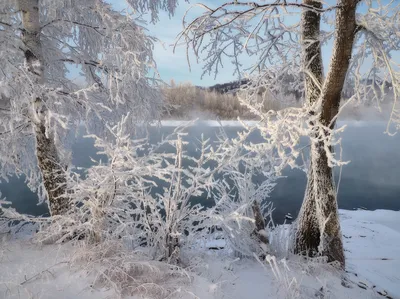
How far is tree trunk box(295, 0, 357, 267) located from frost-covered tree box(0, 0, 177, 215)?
2.62 m

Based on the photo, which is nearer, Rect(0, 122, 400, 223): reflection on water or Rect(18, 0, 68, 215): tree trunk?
Rect(18, 0, 68, 215): tree trunk

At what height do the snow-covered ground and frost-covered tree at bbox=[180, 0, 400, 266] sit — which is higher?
frost-covered tree at bbox=[180, 0, 400, 266]

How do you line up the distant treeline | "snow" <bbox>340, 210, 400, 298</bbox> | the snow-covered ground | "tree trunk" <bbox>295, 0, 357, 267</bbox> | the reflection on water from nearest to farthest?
1. the snow-covered ground
2. "tree trunk" <bbox>295, 0, 357, 267</bbox>
3. "snow" <bbox>340, 210, 400, 298</bbox>
4. the reflection on water
5. the distant treeline

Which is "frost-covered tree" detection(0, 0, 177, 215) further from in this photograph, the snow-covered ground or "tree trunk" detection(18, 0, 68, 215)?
the snow-covered ground

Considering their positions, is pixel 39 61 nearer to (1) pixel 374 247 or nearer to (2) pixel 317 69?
(2) pixel 317 69

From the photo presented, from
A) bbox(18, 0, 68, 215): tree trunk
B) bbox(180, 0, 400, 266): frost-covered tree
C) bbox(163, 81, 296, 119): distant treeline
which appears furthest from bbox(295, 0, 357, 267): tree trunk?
bbox(163, 81, 296, 119): distant treeline

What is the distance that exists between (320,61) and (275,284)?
3064 mm

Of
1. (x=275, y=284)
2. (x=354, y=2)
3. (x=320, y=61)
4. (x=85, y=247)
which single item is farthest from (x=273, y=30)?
(x=85, y=247)

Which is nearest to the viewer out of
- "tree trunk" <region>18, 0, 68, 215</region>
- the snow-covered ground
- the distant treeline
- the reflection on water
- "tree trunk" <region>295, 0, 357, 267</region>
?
the snow-covered ground

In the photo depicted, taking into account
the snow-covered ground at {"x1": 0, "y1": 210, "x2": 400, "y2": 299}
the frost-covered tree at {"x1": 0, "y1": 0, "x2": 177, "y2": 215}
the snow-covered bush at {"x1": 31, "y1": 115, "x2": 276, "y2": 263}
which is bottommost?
the snow-covered ground at {"x1": 0, "y1": 210, "x2": 400, "y2": 299}

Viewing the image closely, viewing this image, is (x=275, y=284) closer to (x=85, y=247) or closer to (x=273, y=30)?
(x=85, y=247)

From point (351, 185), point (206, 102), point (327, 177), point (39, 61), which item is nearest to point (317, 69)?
point (327, 177)

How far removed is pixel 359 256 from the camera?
18.7 ft

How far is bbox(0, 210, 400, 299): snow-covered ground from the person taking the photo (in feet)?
9.57
